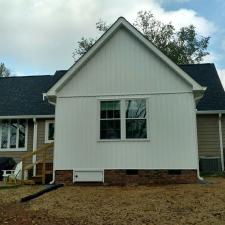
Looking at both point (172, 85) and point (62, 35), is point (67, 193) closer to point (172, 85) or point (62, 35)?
point (172, 85)

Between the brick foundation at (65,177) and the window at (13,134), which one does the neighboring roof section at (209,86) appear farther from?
the window at (13,134)

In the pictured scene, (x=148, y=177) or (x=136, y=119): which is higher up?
(x=136, y=119)

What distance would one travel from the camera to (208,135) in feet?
55.6

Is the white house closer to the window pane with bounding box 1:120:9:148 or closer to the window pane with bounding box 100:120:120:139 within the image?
the window pane with bounding box 100:120:120:139

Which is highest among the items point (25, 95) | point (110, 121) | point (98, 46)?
point (98, 46)

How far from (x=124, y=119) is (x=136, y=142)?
0.95 metres

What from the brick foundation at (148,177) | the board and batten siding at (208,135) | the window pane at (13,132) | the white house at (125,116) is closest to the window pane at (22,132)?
the window pane at (13,132)

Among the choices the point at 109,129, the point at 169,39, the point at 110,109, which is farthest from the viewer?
the point at 169,39

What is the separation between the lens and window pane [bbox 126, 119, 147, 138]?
13055 mm

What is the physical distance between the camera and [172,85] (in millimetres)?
13133

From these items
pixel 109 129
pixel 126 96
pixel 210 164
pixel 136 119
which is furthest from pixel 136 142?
pixel 210 164

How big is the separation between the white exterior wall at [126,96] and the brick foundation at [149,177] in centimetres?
21

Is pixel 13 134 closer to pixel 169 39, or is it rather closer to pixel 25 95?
pixel 25 95

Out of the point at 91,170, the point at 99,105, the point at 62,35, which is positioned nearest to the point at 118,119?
the point at 99,105
